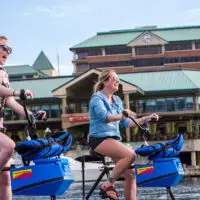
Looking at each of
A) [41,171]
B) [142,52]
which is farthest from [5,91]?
[142,52]

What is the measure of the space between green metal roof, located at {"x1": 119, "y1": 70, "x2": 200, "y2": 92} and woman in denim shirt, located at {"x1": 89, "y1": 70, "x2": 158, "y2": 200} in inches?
2089

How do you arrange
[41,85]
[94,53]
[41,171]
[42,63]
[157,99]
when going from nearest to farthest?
[41,171] < [157,99] < [41,85] < [94,53] < [42,63]

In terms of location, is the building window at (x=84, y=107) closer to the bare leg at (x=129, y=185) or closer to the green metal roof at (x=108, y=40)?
the green metal roof at (x=108, y=40)

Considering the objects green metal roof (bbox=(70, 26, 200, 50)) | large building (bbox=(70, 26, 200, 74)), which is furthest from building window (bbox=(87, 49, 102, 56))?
green metal roof (bbox=(70, 26, 200, 50))

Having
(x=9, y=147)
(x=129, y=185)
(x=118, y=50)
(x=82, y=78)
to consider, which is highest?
(x=9, y=147)

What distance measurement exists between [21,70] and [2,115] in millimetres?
98148

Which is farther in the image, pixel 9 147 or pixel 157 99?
pixel 157 99

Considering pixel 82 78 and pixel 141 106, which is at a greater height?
pixel 82 78

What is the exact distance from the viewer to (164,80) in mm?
61719

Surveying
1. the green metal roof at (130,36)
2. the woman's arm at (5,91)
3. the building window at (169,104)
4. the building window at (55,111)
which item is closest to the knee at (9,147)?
the woman's arm at (5,91)

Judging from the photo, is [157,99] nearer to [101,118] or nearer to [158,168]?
[158,168]

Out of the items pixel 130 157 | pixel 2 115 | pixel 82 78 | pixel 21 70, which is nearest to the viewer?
pixel 2 115

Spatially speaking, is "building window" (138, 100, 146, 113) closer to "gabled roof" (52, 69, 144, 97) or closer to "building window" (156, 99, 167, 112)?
"building window" (156, 99, 167, 112)

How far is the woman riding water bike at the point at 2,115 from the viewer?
5.49 meters
